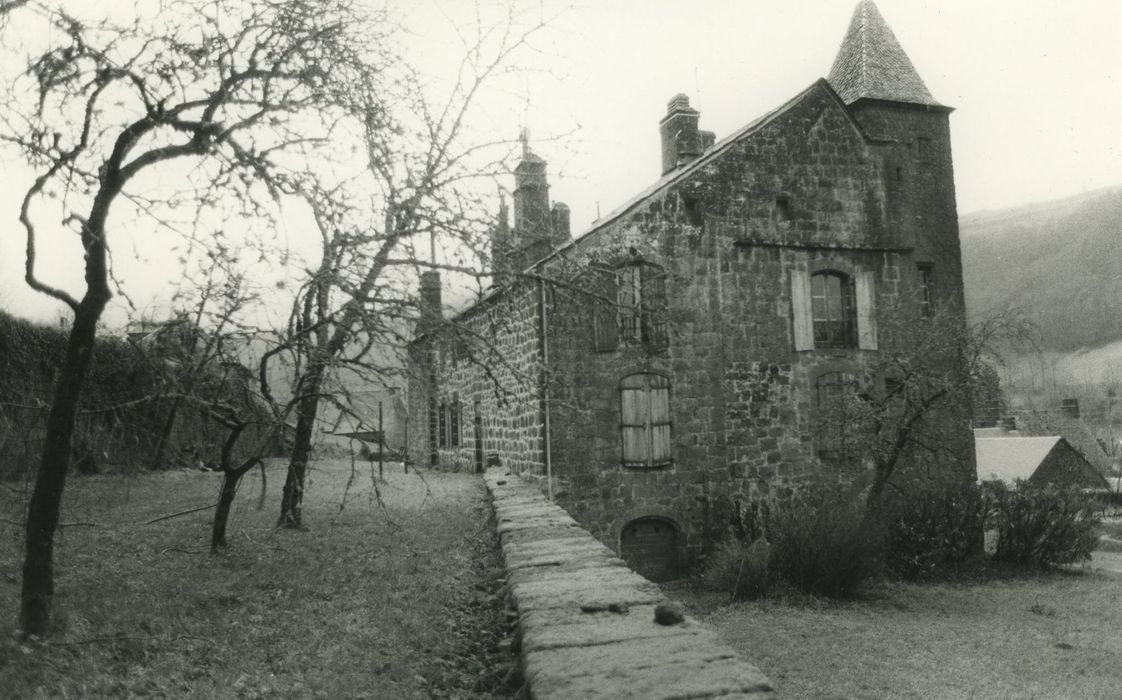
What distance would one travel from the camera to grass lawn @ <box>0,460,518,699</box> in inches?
155

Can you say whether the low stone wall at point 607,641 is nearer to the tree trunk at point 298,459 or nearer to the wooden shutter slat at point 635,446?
the tree trunk at point 298,459

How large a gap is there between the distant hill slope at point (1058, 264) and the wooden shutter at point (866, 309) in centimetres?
5867

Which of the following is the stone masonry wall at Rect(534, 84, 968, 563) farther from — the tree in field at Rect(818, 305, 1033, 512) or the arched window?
the tree in field at Rect(818, 305, 1033, 512)

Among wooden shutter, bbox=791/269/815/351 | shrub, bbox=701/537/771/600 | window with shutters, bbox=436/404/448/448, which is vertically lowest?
shrub, bbox=701/537/771/600

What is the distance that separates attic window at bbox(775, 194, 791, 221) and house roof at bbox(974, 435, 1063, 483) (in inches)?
740

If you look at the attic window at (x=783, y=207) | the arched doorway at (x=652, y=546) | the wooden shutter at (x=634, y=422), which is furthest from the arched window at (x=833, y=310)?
the arched doorway at (x=652, y=546)

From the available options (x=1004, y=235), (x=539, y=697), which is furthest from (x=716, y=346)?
(x=1004, y=235)

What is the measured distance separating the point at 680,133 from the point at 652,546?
1046cm

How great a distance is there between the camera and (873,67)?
19781 mm

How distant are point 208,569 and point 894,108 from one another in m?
18.1

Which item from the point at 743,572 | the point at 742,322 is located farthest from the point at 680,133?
the point at 743,572

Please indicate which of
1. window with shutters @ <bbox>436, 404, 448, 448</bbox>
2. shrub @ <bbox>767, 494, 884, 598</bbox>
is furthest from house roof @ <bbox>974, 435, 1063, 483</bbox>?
shrub @ <bbox>767, 494, 884, 598</bbox>

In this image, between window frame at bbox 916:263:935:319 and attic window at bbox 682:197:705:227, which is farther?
window frame at bbox 916:263:935:319

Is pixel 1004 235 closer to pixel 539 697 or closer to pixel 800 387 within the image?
pixel 800 387
